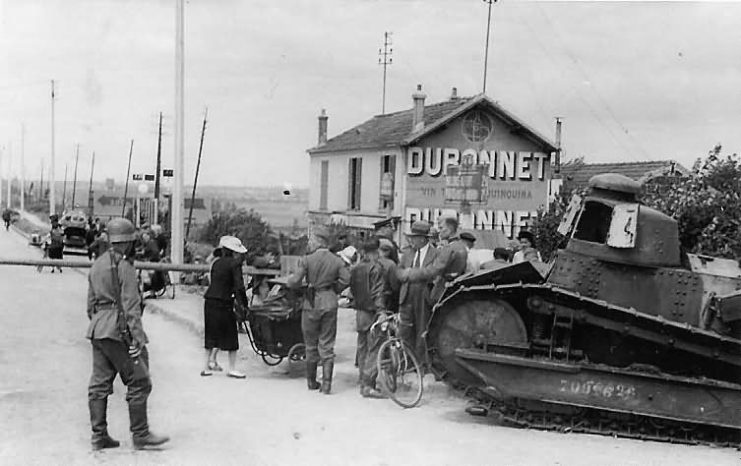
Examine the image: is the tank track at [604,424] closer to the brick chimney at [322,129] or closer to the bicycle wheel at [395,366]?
the bicycle wheel at [395,366]

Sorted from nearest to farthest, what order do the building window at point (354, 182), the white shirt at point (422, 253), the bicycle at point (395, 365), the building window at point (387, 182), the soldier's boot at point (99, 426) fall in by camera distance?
the soldier's boot at point (99, 426) → the bicycle at point (395, 365) → the white shirt at point (422, 253) → the building window at point (387, 182) → the building window at point (354, 182)

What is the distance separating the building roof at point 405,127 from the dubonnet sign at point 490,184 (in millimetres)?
755

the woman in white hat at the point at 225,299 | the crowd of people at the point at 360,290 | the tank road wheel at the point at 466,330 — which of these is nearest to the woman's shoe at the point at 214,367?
the crowd of people at the point at 360,290

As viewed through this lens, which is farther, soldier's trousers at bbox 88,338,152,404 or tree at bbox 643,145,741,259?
tree at bbox 643,145,741,259

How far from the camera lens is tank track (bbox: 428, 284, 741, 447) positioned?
8.36m

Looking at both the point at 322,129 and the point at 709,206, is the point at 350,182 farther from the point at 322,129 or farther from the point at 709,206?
the point at 709,206

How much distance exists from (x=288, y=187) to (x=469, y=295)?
16.7 m

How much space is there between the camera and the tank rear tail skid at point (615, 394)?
27.2 ft

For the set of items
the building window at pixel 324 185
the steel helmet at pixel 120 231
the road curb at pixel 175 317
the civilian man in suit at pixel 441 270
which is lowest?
the road curb at pixel 175 317

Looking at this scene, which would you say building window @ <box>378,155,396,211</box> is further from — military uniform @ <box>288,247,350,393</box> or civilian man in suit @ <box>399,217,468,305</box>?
military uniform @ <box>288,247,350,393</box>

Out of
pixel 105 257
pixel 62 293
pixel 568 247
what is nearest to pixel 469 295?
pixel 568 247

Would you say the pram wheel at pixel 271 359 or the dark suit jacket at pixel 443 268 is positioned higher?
the dark suit jacket at pixel 443 268

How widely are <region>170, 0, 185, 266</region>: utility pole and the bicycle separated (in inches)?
426

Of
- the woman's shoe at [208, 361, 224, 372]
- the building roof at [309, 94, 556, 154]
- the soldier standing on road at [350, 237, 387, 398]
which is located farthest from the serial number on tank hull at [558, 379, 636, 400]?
the building roof at [309, 94, 556, 154]
